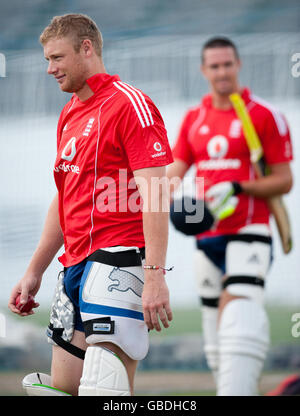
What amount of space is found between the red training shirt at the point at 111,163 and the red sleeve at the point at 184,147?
6.94 ft

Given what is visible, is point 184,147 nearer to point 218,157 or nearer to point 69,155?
point 218,157

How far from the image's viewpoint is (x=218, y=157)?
4.64 meters

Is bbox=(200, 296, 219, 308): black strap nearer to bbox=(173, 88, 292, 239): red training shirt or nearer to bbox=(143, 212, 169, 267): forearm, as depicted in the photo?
bbox=(173, 88, 292, 239): red training shirt

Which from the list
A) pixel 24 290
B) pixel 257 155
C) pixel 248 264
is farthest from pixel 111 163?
pixel 257 155

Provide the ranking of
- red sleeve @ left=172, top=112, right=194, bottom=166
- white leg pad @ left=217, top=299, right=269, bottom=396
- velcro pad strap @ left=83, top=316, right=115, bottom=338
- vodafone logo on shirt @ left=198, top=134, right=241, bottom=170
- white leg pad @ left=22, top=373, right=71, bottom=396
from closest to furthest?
1. velcro pad strap @ left=83, top=316, right=115, bottom=338
2. white leg pad @ left=22, top=373, right=71, bottom=396
3. white leg pad @ left=217, top=299, right=269, bottom=396
4. vodafone logo on shirt @ left=198, top=134, right=241, bottom=170
5. red sleeve @ left=172, top=112, right=194, bottom=166

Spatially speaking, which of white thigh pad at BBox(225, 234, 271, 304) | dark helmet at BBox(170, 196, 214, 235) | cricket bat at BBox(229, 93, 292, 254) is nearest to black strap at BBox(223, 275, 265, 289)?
white thigh pad at BBox(225, 234, 271, 304)

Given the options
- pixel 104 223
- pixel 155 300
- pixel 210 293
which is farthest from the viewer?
pixel 210 293

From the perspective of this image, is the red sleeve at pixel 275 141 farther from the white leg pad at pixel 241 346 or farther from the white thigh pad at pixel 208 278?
the white leg pad at pixel 241 346

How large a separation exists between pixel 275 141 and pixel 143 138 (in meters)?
2.19

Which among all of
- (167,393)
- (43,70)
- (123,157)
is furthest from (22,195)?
(123,157)

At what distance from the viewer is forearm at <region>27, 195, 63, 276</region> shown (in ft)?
9.48

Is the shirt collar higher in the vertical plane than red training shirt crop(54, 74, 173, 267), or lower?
higher

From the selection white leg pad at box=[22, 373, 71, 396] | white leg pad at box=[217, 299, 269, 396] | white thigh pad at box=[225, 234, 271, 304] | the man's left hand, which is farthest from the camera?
white thigh pad at box=[225, 234, 271, 304]

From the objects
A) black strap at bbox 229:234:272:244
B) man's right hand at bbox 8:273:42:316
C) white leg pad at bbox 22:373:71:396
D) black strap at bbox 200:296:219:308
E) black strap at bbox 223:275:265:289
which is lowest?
white leg pad at bbox 22:373:71:396
